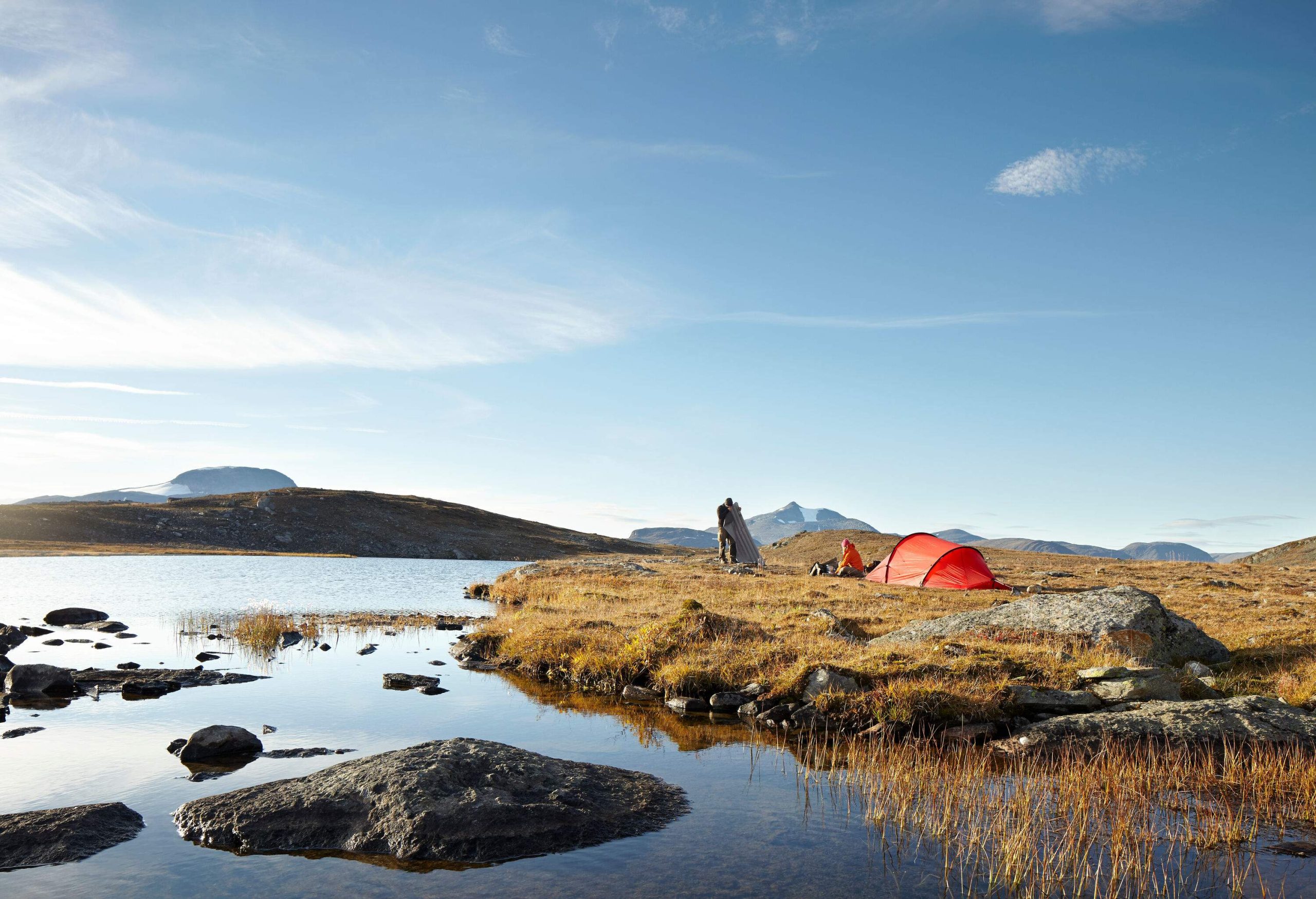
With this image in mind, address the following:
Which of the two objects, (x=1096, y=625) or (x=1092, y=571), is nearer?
(x=1096, y=625)

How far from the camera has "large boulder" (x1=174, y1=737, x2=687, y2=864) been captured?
10734mm

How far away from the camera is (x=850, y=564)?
44.7m

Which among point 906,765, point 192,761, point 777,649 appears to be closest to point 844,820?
point 906,765

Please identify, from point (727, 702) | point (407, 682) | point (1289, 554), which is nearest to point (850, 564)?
point (727, 702)

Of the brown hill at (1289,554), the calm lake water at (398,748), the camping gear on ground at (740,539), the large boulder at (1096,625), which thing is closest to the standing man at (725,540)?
the camping gear on ground at (740,539)

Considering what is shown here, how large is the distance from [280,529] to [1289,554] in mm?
160573

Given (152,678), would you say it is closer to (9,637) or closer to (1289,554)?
(9,637)

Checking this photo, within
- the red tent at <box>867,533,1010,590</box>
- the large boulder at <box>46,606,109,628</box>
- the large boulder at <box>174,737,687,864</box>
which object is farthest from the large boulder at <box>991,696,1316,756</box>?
the large boulder at <box>46,606,109,628</box>

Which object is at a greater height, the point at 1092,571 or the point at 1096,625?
the point at 1092,571

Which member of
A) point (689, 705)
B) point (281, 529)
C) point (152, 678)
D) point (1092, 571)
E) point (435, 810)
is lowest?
point (152, 678)

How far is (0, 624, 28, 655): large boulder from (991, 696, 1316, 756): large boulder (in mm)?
30150

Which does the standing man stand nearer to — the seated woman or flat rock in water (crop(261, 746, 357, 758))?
the seated woman

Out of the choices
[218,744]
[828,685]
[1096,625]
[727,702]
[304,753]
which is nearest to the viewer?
[218,744]

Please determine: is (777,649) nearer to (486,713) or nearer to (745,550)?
(486,713)
